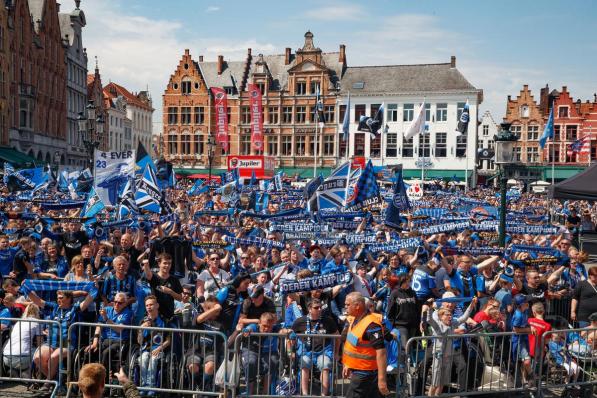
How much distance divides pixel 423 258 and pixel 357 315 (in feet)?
18.4

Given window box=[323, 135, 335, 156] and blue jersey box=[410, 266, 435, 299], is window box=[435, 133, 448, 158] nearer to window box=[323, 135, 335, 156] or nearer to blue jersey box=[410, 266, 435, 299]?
window box=[323, 135, 335, 156]

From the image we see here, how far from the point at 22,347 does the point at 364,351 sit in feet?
13.5

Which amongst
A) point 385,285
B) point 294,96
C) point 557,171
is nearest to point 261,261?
point 385,285

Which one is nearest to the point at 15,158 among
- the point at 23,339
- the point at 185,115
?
the point at 185,115

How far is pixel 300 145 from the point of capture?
65.7 meters

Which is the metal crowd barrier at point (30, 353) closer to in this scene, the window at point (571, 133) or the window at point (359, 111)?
the window at point (359, 111)

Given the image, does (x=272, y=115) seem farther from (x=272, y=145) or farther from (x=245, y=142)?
(x=245, y=142)

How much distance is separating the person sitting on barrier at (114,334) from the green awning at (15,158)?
1507 inches

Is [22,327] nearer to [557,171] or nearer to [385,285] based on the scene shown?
[385,285]

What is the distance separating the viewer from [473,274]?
9.95 metres

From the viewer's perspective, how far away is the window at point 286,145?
66.1m

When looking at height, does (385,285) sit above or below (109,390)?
above

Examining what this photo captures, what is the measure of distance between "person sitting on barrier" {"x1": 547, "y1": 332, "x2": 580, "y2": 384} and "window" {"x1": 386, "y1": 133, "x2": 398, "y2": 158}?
185ft

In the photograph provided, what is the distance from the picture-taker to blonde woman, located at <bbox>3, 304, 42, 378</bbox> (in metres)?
7.42
